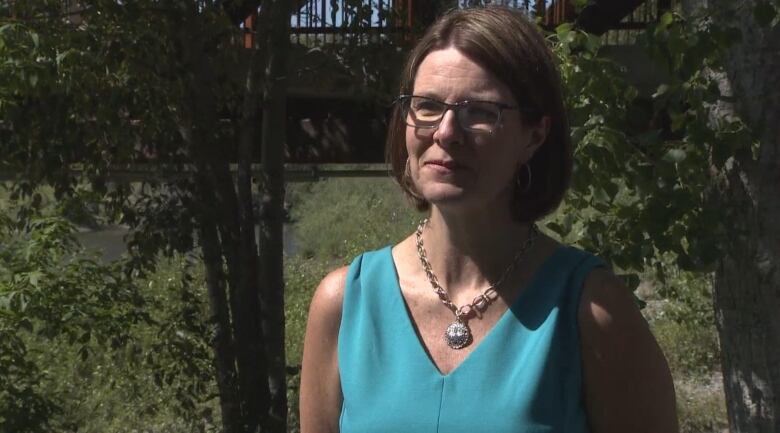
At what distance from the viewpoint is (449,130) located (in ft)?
5.66

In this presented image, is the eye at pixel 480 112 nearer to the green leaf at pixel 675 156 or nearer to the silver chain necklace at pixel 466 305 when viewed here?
the silver chain necklace at pixel 466 305

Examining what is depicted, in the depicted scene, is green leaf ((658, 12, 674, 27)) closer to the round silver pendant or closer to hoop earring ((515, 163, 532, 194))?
hoop earring ((515, 163, 532, 194))

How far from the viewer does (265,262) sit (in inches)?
199

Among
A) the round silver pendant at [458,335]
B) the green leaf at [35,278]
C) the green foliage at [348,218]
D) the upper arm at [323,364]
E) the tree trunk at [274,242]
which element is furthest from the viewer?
the green foliage at [348,218]

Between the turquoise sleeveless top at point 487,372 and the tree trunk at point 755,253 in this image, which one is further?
the tree trunk at point 755,253

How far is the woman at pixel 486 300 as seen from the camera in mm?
1707

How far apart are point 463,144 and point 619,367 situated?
0.40 m

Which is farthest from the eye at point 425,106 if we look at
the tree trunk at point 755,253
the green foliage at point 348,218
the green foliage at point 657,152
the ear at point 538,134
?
the green foliage at point 348,218

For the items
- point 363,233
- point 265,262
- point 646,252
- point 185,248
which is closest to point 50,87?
point 185,248

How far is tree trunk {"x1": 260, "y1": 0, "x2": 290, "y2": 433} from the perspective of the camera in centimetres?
498

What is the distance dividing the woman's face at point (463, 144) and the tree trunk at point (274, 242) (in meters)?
3.22

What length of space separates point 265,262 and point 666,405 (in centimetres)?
345

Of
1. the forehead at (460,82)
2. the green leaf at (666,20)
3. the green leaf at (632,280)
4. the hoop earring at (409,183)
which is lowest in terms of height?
the green leaf at (632,280)

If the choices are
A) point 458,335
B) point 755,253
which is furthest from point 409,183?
point 755,253
